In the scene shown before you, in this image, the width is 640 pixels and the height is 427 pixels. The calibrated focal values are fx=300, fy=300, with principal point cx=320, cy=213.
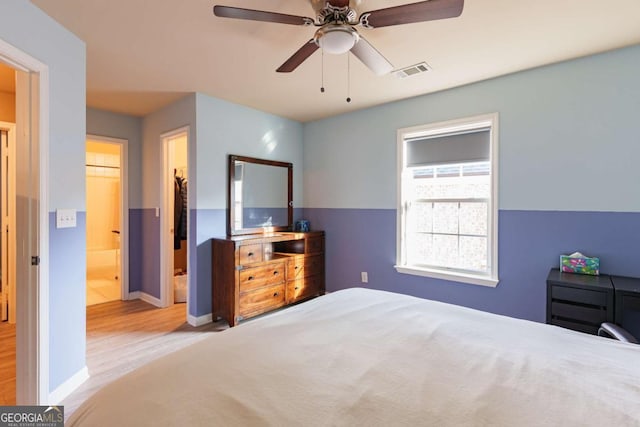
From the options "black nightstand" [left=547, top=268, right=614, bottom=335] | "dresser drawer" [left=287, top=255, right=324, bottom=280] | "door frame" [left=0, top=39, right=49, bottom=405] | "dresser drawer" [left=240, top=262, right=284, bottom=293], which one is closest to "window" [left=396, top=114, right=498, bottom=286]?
"black nightstand" [left=547, top=268, right=614, bottom=335]

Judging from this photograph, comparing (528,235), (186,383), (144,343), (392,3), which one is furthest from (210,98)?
(528,235)

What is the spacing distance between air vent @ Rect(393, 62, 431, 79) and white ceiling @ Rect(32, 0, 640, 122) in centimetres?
7

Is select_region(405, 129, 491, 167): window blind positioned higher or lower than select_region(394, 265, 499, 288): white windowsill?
higher

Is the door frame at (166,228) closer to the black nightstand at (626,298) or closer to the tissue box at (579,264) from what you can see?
the tissue box at (579,264)

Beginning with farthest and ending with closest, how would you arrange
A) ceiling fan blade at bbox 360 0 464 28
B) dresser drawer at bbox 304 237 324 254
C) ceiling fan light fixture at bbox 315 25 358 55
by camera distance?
dresser drawer at bbox 304 237 324 254
ceiling fan light fixture at bbox 315 25 358 55
ceiling fan blade at bbox 360 0 464 28

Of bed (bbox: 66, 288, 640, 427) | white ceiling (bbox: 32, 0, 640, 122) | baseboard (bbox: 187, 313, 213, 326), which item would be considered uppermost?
white ceiling (bbox: 32, 0, 640, 122)

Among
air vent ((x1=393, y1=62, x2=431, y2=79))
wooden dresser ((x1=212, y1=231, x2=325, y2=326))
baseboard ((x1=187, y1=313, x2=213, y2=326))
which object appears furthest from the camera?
baseboard ((x1=187, y1=313, x2=213, y2=326))

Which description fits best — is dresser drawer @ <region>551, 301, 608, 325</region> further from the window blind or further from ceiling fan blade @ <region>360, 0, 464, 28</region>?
ceiling fan blade @ <region>360, 0, 464, 28</region>

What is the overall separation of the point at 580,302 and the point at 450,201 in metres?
1.39

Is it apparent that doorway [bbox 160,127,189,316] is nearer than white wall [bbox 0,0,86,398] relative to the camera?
No

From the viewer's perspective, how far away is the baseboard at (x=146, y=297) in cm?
379

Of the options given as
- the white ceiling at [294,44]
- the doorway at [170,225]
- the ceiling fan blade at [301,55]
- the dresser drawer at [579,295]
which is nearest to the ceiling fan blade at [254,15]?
the ceiling fan blade at [301,55]

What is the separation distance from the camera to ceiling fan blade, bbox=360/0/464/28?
4.50 feet

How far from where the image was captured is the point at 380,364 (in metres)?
1.00
